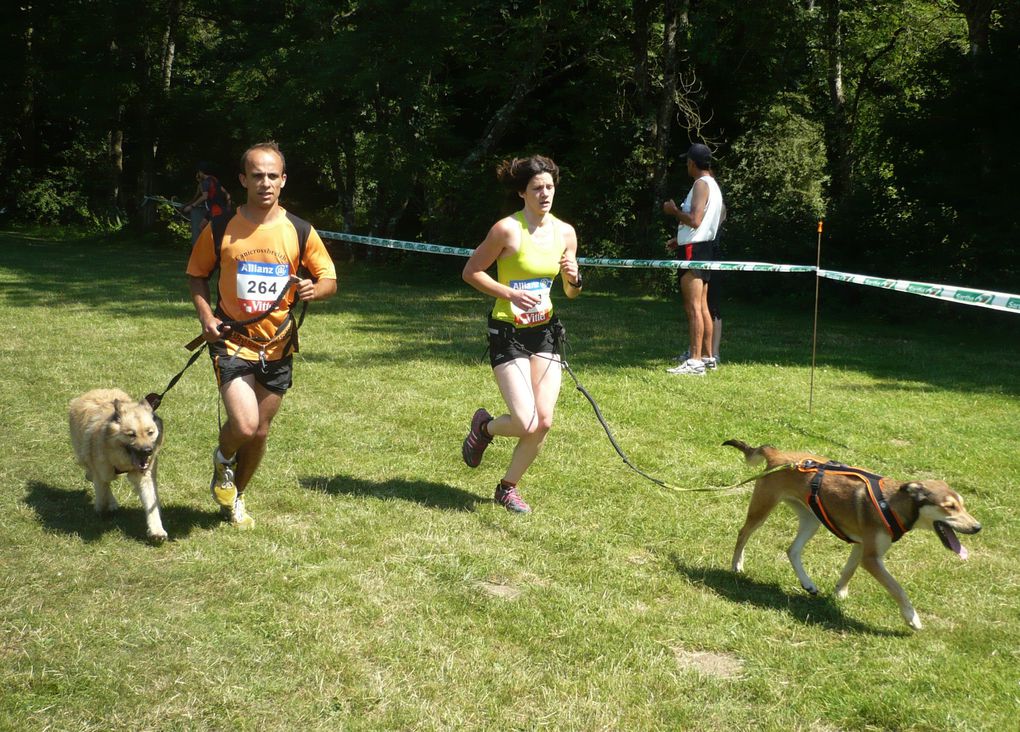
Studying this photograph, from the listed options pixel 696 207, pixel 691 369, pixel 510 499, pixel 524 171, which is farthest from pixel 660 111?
pixel 510 499

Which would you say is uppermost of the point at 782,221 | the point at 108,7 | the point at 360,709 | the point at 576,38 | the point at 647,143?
the point at 108,7

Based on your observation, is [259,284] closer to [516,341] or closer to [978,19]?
[516,341]

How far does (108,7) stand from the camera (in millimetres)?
28422

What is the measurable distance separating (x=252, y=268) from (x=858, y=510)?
333 centimetres

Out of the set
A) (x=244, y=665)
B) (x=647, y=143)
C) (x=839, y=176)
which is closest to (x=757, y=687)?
(x=244, y=665)

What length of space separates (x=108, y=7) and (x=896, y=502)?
29.6 m

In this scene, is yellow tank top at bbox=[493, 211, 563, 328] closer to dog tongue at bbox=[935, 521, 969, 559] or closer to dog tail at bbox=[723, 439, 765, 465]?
dog tail at bbox=[723, 439, 765, 465]

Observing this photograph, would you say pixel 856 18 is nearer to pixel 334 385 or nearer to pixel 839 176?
pixel 839 176

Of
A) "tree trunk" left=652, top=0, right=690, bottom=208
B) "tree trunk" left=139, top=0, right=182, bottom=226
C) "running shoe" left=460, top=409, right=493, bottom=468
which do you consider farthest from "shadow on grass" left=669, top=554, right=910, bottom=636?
"tree trunk" left=139, top=0, right=182, bottom=226

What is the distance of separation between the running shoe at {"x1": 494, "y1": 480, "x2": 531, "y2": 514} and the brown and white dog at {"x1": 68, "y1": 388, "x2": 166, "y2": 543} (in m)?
2.04

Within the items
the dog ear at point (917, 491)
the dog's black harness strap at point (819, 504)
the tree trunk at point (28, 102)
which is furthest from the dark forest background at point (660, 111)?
the dog ear at point (917, 491)

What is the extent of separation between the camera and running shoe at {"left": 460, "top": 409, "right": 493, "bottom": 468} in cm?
649

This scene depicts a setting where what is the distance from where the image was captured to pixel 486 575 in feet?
16.9

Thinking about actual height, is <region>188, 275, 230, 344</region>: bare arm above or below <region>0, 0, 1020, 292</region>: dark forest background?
below
